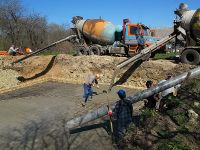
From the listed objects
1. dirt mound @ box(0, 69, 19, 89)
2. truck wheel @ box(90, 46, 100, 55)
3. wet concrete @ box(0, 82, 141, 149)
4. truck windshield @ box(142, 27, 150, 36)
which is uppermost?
truck windshield @ box(142, 27, 150, 36)

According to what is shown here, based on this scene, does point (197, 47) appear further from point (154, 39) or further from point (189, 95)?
point (189, 95)

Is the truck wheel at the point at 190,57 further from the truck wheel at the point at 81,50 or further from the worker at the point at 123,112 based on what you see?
the worker at the point at 123,112

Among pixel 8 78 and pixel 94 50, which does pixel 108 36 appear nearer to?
pixel 94 50

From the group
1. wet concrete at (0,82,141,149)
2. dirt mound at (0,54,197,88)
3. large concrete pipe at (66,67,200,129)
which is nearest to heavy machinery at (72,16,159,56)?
dirt mound at (0,54,197,88)

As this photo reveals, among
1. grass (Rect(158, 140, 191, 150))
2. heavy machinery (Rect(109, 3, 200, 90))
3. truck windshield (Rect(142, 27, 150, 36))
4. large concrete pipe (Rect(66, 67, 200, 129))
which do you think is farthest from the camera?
truck windshield (Rect(142, 27, 150, 36))

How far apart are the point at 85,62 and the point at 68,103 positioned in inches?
245

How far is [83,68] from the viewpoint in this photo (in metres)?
20.4

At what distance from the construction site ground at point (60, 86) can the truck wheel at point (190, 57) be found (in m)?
0.60

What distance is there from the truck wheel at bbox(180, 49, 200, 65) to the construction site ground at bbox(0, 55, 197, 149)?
1.98 feet

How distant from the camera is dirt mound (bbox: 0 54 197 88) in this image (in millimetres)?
17625

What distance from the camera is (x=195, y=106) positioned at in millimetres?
9797

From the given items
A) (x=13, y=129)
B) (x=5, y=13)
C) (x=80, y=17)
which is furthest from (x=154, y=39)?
(x=5, y=13)

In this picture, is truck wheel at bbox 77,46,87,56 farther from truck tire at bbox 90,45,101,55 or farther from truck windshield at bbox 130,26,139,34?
truck windshield at bbox 130,26,139,34

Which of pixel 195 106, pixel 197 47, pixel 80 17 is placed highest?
pixel 80 17
